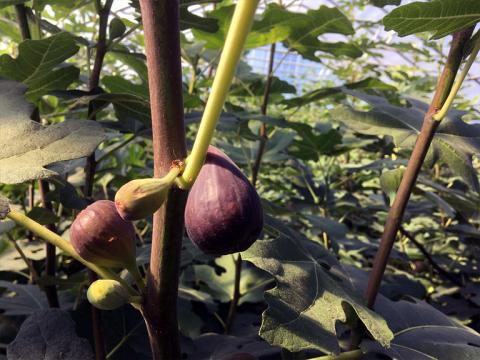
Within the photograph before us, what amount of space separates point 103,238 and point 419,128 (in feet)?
2.43

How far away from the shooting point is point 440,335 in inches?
30.0

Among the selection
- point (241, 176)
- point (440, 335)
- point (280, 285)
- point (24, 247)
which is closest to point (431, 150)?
point (440, 335)

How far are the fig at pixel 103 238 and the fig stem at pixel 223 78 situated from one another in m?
0.14

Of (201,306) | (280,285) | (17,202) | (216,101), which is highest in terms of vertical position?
(216,101)

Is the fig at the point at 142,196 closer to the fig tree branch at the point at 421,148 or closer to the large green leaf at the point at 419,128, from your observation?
the fig tree branch at the point at 421,148

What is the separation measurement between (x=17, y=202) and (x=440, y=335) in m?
1.24

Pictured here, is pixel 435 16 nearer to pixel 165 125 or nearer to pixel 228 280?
pixel 165 125

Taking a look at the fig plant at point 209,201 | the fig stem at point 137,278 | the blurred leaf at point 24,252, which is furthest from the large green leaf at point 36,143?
the blurred leaf at point 24,252

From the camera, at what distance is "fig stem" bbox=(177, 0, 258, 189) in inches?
11.7

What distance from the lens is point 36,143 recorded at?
539 millimetres

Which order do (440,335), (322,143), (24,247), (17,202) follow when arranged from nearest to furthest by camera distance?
(440,335)
(24,247)
(17,202)
(322,143)

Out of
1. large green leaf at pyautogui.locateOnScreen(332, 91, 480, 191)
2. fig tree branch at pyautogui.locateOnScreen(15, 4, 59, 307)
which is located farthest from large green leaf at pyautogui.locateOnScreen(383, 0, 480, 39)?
fig tree branch at pyautogui.locateOnScreen(15, 4, 59, 307)

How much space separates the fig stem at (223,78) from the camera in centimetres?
30

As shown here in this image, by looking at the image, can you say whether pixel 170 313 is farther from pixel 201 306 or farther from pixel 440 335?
pixel 201 306
